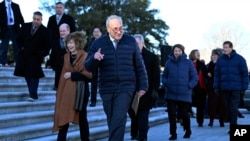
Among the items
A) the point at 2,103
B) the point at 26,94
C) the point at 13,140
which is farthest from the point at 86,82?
the point at 26,94

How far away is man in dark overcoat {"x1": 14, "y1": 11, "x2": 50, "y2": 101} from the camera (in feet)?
33.7

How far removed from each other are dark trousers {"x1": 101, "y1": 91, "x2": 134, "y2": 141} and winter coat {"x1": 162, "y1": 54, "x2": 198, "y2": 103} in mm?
3509

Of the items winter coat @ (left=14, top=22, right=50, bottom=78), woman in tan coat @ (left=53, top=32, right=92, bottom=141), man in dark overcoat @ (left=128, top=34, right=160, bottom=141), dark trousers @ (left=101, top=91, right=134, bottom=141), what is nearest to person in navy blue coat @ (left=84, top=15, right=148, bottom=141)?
dark trousers @ (left=101, top=91, right=134, bottom=141)

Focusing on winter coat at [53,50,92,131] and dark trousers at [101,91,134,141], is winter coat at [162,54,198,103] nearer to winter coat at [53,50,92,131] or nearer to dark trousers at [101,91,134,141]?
winter coat at [53,50,92,131]

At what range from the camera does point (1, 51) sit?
13047mm

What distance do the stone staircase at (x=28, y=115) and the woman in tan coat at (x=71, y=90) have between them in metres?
0.83

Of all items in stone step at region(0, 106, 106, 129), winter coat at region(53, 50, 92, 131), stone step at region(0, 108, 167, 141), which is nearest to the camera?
winter coat at region(53, 50, 92, 131)

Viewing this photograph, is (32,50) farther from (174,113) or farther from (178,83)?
(174,113)

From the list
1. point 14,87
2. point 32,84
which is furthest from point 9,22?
point 32,84

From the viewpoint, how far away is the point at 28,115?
9320mm

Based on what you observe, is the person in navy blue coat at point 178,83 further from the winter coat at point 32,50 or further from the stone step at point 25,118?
the winter coat at point 32,50

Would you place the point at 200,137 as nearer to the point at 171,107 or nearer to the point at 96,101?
the point at 171,107

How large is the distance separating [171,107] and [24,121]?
2861 mm

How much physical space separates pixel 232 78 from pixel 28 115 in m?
4.17
